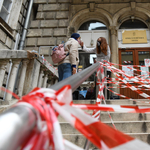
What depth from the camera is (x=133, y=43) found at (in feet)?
25.6

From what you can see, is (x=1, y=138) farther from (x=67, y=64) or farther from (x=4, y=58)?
(x=4, y=58)

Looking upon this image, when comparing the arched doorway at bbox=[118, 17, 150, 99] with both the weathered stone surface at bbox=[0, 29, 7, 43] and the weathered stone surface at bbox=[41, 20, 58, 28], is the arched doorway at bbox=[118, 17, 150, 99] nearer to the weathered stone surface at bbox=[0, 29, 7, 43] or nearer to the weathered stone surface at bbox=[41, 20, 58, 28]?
the weathered stone surface at bbox=[41, 20, 58, 28]

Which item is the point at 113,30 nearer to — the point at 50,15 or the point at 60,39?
the point at 60,39

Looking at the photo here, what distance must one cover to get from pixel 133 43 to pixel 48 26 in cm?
420

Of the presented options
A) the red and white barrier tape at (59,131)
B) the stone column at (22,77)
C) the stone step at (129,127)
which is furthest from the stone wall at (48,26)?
the red and white barrier tape at (59,131)

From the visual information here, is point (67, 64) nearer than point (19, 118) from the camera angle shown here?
No

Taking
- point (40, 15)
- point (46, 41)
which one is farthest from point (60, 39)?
point (40, 15)

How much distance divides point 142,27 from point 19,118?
8846mm

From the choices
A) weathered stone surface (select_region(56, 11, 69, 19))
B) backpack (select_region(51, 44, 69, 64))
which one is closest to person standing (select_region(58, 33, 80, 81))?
backpack (select_region(51, 44, 69, 64))

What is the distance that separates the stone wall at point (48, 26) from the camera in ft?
24.9

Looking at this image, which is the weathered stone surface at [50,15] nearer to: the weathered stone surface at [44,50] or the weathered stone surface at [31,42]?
the weathered stone surface at [31,42]

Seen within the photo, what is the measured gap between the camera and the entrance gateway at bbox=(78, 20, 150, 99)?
7.57m

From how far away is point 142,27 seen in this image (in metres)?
8.14

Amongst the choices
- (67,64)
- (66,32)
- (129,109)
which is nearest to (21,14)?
(66,32)
